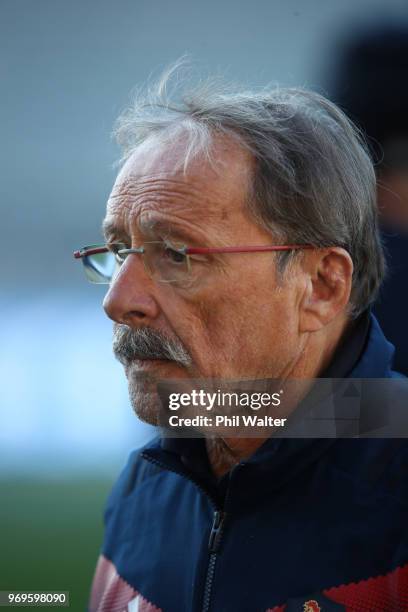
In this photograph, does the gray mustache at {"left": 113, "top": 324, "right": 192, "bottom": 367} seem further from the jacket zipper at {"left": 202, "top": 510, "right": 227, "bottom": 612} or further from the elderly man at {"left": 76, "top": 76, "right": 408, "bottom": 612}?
the jacket zipper at {"left": 202, "top": 510, "right": 227, "bottom": 612}

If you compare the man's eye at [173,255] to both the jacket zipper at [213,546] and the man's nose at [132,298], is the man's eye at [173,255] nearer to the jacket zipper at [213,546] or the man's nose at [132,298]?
the man's nose at [132,298]

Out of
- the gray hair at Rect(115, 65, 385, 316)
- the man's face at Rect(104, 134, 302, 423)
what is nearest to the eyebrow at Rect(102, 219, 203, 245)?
the man's face at Rect(104, 134, 302, 423)

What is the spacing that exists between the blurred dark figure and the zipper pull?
0.78m

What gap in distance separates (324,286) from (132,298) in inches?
14.6

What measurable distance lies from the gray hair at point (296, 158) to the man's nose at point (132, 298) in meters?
0.23

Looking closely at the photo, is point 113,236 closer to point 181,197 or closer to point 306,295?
point 181,197

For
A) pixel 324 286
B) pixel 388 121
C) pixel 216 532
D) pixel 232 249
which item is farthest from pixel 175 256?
pixel 388 121

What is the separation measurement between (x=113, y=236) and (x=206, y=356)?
330mm

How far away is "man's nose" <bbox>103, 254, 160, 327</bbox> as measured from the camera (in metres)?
1.32

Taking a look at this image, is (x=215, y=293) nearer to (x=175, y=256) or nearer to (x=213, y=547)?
(x=175, y=256)

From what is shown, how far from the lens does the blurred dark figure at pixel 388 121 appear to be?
6.08ft

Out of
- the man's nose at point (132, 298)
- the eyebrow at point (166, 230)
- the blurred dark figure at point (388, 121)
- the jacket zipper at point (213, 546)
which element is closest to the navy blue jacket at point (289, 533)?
the jacket zipper at point (213, 546)

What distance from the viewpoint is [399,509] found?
1.17 m

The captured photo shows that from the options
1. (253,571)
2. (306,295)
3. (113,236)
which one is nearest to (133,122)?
(113,236)
